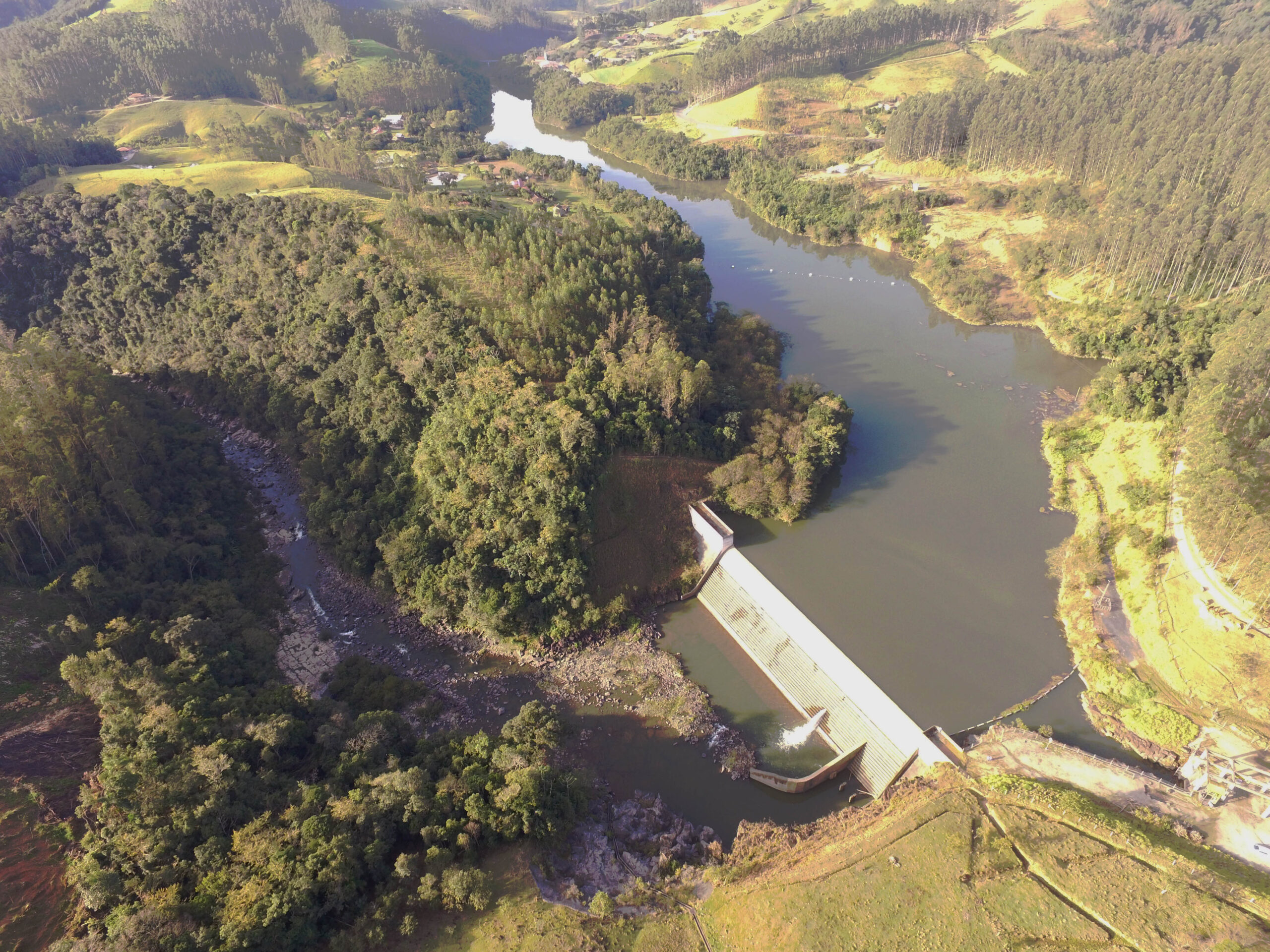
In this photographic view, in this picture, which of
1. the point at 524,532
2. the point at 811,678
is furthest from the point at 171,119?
the point at 811,678

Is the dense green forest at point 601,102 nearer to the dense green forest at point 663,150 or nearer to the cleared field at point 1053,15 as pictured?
the dense green forest at point 663,150

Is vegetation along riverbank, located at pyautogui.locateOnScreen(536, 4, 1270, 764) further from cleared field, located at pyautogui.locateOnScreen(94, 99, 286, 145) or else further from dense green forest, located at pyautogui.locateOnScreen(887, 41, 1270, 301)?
cleared field, located at pyautogui.locateOnScreen(94, 99, 286, 145)

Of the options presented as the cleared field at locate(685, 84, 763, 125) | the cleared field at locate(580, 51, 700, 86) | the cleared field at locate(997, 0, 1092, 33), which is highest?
the cleared field at locate(997, 0, 1092, 33)

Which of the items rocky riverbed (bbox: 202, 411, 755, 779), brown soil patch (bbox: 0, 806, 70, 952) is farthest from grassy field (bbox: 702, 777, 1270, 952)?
brown soil patch (bbox: 0, 806, 70, 952)

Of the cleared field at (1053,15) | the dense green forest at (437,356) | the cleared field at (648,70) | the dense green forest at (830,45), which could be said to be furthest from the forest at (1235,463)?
the cleared field at (648,70)

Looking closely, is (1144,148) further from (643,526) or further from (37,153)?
(37,153)
